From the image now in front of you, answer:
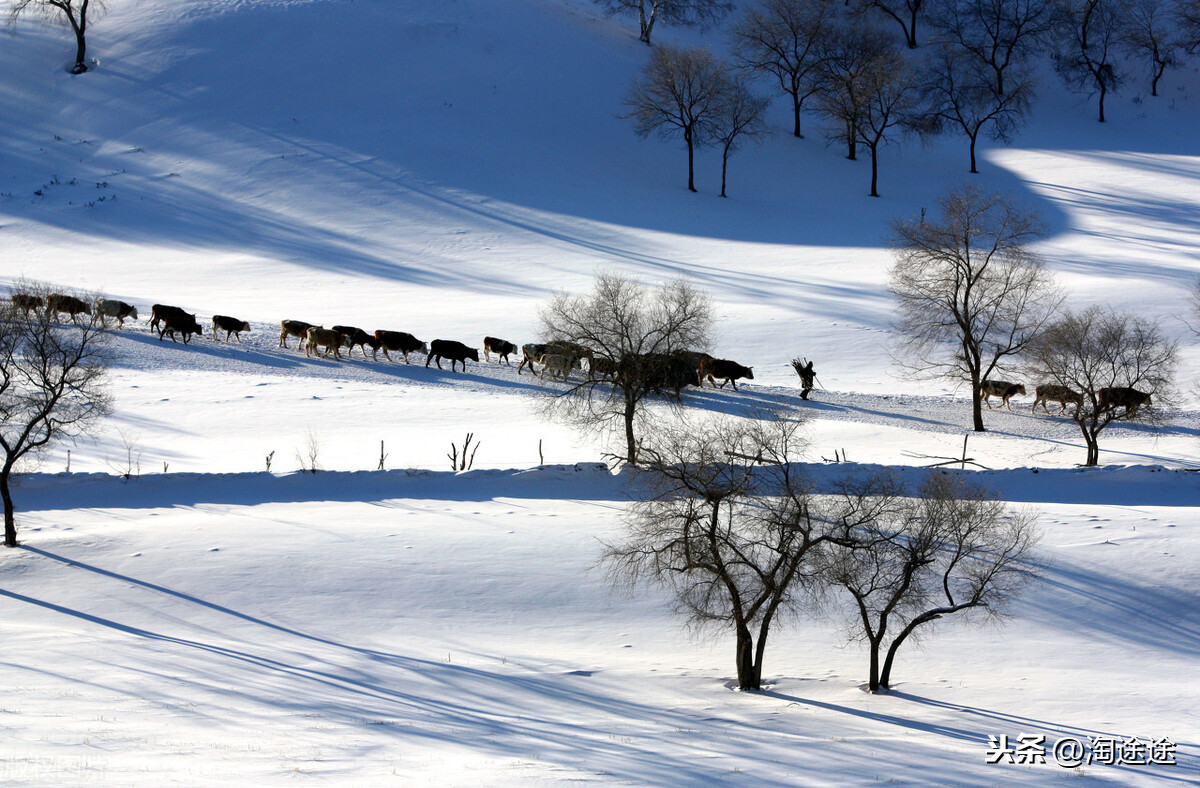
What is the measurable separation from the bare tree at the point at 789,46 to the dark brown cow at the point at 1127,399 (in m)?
43.4

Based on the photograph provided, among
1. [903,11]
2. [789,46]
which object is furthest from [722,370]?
[903,11]

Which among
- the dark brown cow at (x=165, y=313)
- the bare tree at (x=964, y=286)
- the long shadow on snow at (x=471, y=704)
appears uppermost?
the bare tree at (x=964, y=286)

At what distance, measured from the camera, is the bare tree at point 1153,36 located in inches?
2800

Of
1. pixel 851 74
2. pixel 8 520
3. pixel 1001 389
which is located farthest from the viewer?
pixel 851 74

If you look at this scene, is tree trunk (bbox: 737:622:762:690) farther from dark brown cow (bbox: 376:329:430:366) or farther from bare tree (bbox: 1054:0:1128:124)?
bare tree (bbox: 1054:0:1128:124)

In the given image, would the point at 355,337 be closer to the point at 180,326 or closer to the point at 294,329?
the point at 294,329

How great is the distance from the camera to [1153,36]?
71438mm

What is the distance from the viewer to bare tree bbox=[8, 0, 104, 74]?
207 ft

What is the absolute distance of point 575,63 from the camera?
67125 mm

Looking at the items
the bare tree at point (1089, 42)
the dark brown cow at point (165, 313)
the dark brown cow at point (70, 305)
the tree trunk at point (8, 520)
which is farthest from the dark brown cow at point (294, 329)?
the bare tree at point (1089, 42)

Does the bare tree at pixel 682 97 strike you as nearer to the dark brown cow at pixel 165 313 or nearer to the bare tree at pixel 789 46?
the bare tree at pixel 789 46

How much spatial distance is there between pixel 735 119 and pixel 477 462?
40150 millimetres

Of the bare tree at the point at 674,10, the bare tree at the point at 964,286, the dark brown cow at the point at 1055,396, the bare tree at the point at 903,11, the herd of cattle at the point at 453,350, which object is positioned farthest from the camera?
the bare tree at the point at 903,11

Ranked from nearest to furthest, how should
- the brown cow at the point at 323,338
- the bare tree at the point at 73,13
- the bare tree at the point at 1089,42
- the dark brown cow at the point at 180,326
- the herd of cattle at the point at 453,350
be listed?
Result: the herd of cattle at the point at 453,350 → the brown cow at the point at 323,338 → the dark brown cow at the point at 180,326 → the bare tree at the point at 73,13 → the bare tree at the point at 1089,42
